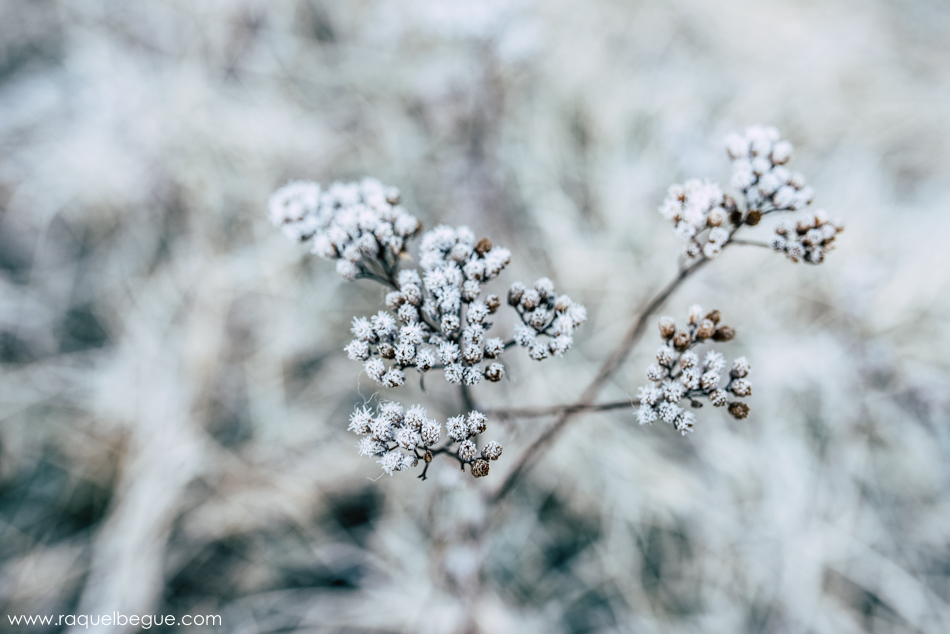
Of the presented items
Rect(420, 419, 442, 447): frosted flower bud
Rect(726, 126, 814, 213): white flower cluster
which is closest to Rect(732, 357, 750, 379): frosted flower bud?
Rect(726, 126, 814, 213): white flower cluster

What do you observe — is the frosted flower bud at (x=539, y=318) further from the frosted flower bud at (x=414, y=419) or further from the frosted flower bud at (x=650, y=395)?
the frosted flower bud at (x=414, y=419)

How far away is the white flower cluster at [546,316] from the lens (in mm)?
1603

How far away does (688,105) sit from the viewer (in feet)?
12.6

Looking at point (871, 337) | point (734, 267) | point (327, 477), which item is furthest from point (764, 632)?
point (327, 477)

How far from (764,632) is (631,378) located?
60.6 inches

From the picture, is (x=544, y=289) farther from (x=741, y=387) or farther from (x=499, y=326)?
(x=499, y=326)

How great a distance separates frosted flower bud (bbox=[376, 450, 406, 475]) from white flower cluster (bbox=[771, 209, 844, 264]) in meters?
1.39

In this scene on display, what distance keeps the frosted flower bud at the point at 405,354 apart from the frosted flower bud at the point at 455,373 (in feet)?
0.40

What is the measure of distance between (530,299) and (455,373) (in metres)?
0.38

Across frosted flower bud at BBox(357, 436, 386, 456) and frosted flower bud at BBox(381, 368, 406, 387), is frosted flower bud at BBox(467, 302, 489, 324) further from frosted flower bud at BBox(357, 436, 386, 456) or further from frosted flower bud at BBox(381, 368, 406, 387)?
frosted flower bud at BBox(357, 436, 386, 456)

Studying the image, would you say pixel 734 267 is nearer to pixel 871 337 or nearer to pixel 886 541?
pixel 871 337

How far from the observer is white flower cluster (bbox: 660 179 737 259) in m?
1.52

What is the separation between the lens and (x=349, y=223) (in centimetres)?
170

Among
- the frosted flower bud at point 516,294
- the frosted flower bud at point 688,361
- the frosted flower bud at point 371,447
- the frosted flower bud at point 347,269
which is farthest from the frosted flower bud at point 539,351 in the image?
the frosted flower bud at point 347,269
